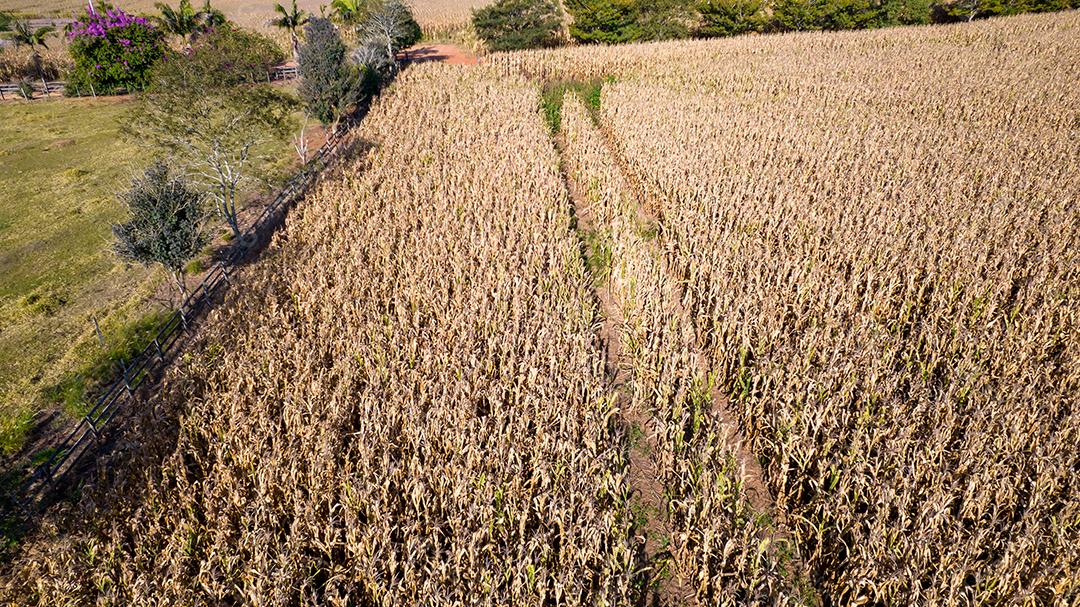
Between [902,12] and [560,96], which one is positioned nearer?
[560,96]

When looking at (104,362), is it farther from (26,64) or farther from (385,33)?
(26,64)

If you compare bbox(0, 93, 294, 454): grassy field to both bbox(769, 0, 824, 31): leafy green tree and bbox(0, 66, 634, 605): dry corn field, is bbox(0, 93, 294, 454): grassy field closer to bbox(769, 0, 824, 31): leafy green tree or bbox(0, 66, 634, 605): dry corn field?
bbox(0, 66, 634, 605): dry corn field

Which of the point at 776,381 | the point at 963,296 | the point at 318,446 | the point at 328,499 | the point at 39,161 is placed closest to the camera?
the point at 328,499

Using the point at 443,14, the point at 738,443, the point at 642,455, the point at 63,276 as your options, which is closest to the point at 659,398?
the point at 642,455

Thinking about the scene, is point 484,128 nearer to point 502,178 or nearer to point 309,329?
point 502,178

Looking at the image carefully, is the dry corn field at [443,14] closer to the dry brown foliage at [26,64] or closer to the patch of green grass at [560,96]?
the patch of green grass at [560,96]

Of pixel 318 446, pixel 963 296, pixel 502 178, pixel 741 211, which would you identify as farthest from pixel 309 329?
pixel 963 296
